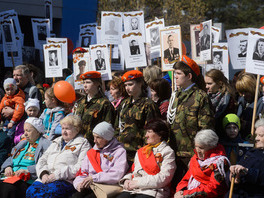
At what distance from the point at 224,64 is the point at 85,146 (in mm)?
3042

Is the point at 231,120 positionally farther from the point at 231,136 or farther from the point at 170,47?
the point at 170,47

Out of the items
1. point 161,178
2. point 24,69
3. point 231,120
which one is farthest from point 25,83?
point 231,120

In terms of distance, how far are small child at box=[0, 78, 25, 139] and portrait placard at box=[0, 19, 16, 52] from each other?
8.30 ft

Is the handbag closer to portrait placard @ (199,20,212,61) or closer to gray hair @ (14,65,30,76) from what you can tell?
portrait placard @ (199,20,212,61)

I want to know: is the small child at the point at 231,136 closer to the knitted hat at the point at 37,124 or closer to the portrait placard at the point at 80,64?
the knitted hat at the point at 37,124

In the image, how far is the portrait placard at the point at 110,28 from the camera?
8734 millimetres

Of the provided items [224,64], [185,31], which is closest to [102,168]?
[224,64]

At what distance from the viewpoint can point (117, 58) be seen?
9.12 meters

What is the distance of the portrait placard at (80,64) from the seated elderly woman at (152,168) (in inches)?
119

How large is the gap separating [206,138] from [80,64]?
3.98 meters

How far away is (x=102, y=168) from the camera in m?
5.46

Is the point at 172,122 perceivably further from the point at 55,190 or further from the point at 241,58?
the point at 241,58

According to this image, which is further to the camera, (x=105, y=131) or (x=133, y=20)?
(x=133, y=20)

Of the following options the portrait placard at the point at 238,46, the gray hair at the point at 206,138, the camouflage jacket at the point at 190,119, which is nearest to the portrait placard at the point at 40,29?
the portrait placard at the point at 238,46
